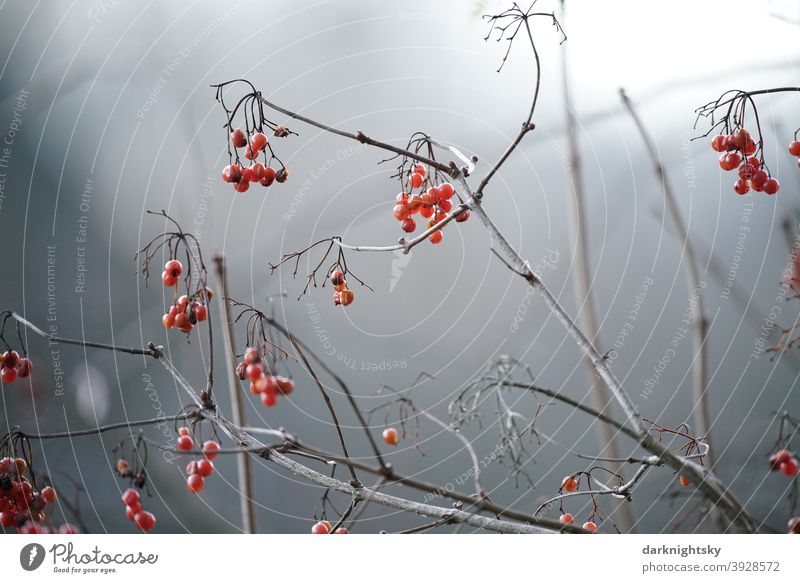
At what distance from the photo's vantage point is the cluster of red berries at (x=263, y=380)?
60 centimetres

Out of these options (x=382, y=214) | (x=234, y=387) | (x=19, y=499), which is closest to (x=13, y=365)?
(x=19, y=499)

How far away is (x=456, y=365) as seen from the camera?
0.91 metres

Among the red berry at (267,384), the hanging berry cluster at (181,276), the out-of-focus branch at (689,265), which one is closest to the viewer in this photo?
the red berry at (267,384)

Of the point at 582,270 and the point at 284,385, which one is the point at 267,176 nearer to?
the point at 284,385

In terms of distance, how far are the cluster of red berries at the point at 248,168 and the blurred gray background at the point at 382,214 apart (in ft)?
0.32

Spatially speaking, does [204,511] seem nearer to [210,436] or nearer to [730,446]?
[210,436]

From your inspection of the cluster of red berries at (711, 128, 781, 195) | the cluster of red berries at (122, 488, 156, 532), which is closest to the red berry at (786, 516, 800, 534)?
the cluster of red berries at (711, 128, 781, 195)

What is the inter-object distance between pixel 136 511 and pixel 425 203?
1.56ft

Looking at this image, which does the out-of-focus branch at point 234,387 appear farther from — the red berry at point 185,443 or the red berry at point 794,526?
the red berry at point 794,526

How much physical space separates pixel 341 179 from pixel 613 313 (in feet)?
1.40

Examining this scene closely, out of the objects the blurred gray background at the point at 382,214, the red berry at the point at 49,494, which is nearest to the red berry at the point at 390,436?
the blurred gray background at the point at 382,214

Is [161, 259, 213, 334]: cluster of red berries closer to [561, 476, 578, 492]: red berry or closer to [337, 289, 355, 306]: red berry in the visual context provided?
[337, 289, 355, 306]: red berry

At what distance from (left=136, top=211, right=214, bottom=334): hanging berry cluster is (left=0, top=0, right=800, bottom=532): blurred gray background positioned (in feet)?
0.08

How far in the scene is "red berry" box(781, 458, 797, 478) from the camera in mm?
865
